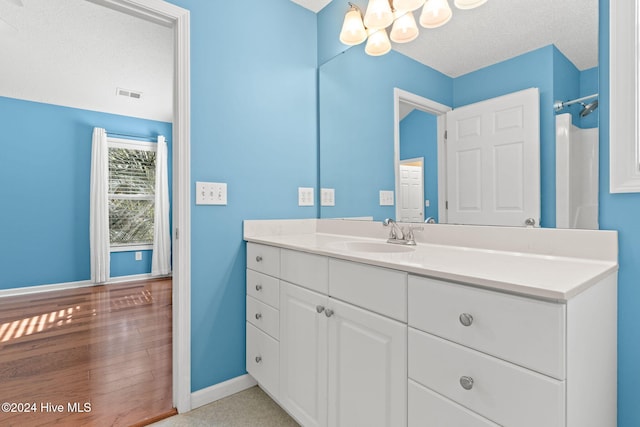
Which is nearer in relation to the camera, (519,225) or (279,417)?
(519,225)

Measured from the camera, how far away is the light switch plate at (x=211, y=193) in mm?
1605

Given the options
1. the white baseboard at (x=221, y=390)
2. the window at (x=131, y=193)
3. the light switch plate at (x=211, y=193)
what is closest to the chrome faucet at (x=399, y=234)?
the light switch plate at (x=211, y=193)

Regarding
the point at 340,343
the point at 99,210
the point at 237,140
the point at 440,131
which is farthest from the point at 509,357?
the point at 99,210

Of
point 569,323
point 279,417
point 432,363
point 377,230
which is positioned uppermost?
point 377,230

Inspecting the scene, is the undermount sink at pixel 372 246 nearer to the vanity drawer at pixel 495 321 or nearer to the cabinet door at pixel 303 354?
the cabinet door at pixel 303 354

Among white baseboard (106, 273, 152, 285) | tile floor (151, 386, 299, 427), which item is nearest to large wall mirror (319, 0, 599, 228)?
tile floor (151, 386, 299, 427)

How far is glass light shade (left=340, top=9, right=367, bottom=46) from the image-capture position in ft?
5.78

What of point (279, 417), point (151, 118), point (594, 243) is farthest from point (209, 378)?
point (151, 118)

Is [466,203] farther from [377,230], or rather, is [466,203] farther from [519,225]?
[377,230]

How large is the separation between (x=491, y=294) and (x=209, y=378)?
1523mm

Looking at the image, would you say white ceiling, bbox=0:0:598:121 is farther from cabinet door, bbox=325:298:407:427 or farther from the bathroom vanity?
cabinet door, bbox=325:298:407:427

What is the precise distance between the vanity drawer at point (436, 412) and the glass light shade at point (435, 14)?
1.47m

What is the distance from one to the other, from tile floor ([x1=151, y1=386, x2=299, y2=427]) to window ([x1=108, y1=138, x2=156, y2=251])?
3578mm

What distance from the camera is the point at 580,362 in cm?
67
